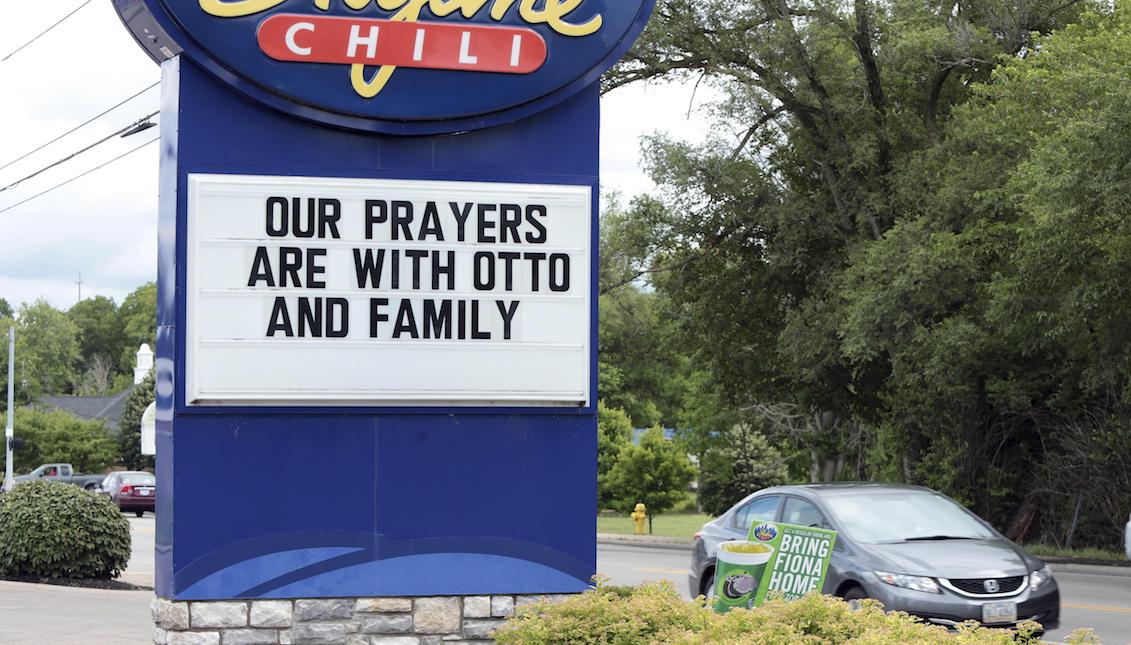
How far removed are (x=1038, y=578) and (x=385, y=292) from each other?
7.35 metres

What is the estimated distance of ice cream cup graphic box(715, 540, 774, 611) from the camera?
9641 mm

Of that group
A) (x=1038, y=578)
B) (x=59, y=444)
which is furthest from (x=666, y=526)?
(x=59, y=444)

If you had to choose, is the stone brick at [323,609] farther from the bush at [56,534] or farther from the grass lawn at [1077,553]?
the grass lawn at [1077,553]

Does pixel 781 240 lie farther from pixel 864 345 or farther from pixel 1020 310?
pixel 1020 310

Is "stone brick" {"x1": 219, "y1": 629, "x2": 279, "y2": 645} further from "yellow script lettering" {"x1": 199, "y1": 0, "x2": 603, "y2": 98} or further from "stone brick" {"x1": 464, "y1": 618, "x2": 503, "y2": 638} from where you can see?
"yellow script lettering" {"x1": 199, "y1": 0, "x2": 603, "y2": 98}

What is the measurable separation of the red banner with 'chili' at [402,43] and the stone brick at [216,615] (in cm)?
326

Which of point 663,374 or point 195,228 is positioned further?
point 663,374

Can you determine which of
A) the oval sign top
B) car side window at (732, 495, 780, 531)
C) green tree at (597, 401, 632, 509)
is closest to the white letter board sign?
the oval sign top

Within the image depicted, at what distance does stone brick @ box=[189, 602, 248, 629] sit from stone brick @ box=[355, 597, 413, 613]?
2.24 ft

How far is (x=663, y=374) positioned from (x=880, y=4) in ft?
177

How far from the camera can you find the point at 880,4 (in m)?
29.7

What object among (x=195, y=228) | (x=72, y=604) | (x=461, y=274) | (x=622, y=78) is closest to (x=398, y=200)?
(x=461, y=274)

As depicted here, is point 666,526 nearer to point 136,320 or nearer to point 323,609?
point 323,609

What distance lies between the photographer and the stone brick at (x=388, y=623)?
8477 mm
